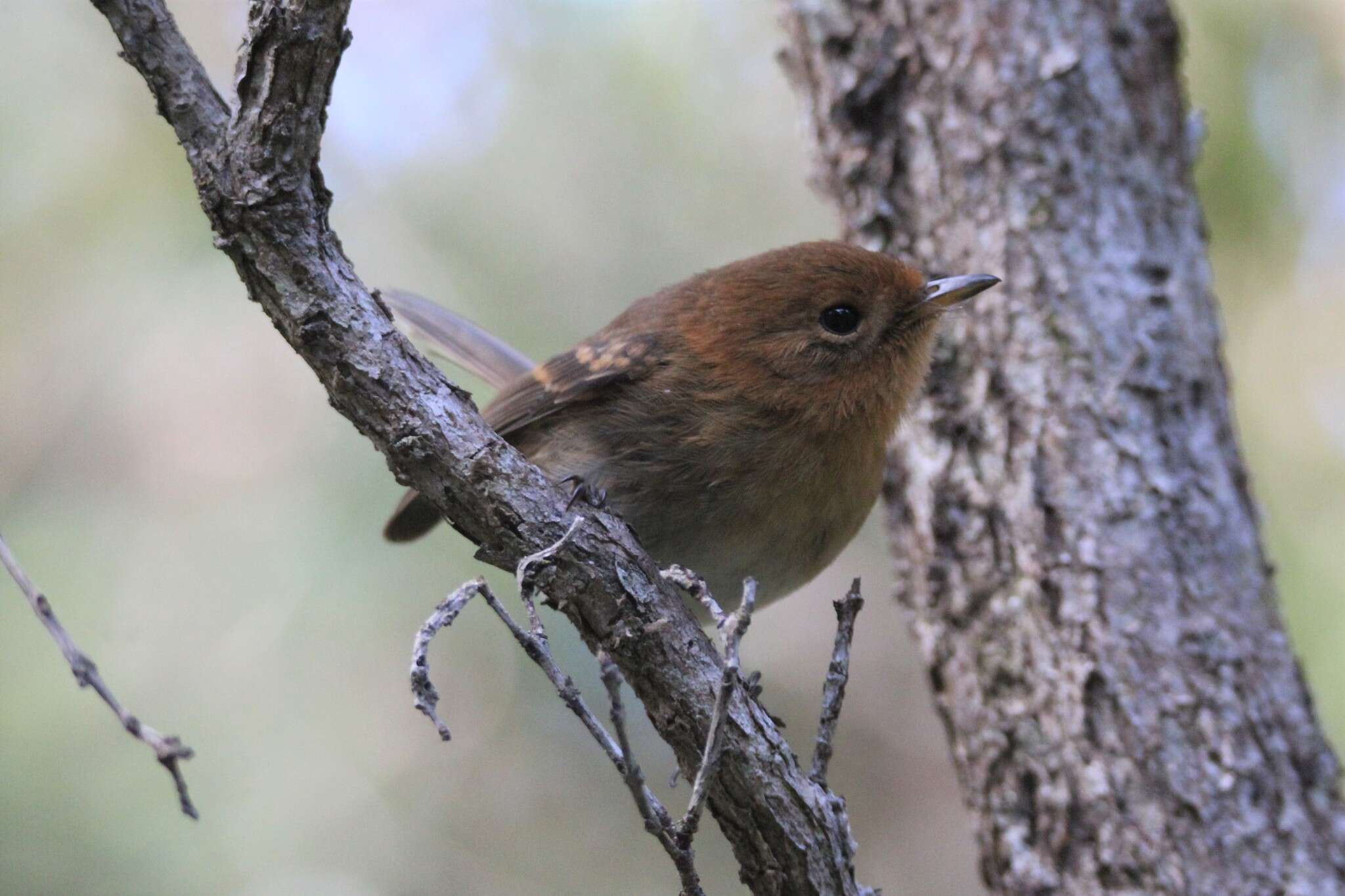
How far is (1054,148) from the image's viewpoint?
13.5 feet

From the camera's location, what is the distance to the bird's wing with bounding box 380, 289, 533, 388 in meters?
4.73

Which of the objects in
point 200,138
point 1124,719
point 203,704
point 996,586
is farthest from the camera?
point 203,704

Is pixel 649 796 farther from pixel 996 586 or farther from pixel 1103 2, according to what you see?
pixel 1103 2

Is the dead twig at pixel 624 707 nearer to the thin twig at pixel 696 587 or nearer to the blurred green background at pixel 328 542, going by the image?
the thin twig at pixel 696 587

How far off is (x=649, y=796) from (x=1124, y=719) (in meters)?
2.01

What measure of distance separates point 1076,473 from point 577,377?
5.23 ft

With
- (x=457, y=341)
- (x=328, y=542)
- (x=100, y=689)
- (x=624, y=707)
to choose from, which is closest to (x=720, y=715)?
(x=624, y=707)

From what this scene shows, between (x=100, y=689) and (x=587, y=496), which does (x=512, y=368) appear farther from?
(x=100, y=689)

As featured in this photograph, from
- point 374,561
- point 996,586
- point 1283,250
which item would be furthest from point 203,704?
point 1283,250

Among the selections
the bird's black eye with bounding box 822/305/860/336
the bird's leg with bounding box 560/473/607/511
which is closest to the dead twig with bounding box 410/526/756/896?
the bird's leg with bounding box 560/473/607/511

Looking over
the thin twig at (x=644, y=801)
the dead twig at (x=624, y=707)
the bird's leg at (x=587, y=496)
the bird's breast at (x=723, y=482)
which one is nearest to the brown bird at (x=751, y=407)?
the bird's breast at (x=723, y=482)

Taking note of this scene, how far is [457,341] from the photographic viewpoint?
479cm

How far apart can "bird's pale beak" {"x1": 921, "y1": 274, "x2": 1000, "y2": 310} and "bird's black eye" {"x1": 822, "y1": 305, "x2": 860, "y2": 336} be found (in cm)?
22

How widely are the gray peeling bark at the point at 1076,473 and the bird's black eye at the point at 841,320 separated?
0.58 metres
